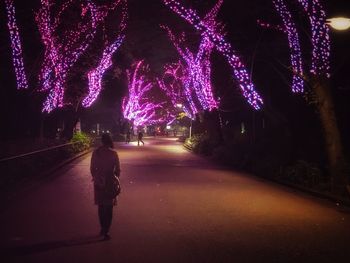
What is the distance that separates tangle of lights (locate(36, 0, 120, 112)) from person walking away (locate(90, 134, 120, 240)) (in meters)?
13.5

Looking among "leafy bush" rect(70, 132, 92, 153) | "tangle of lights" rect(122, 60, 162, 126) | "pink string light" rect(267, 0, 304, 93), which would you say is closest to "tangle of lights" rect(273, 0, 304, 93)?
"pink string light" rect(267, 0, 304, 93)

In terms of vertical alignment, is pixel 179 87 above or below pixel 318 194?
above

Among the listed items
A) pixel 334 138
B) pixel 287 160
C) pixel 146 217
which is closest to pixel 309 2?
pixel 334 138

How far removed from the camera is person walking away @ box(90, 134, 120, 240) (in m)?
8.28

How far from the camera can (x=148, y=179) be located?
1828cm

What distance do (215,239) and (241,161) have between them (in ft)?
55.6

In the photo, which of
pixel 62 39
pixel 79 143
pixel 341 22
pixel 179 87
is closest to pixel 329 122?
pixel 341 22

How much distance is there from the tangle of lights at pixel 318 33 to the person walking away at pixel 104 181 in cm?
898

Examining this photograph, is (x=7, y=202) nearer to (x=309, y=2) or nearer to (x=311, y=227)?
(x=311, y=227)

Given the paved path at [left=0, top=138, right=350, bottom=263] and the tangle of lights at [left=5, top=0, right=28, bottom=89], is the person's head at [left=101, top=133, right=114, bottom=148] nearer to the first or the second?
the paved path at [left=0, top=138, right=350, bottom=263]

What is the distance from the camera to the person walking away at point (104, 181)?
8.28 m

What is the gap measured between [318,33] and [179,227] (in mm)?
8962

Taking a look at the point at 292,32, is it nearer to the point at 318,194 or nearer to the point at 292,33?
the point at 292,33

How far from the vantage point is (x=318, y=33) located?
51.6 feet
